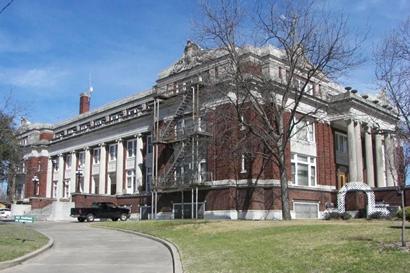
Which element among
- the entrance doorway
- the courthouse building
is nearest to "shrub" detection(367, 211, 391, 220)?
the courthouse building

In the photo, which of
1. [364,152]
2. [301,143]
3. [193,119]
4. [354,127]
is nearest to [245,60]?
[193,119]

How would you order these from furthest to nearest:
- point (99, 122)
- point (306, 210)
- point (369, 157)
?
1. point (99, 122)
2. point (369, 157)
3. point (306, 210)

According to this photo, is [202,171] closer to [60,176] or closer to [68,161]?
[68,161]

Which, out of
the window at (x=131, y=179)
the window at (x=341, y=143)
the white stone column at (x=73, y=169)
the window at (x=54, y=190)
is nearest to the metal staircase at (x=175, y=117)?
the window at (x=131, y=179)

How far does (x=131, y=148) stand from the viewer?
188 ft

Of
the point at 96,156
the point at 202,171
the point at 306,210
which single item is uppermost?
the point at 96,156

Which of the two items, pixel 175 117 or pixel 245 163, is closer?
pixel 245 163

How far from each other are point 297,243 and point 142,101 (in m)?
42.7

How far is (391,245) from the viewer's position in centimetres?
1447

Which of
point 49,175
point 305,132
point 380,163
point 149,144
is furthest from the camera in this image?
point 49,175

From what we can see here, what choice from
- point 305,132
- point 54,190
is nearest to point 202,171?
point 305,132

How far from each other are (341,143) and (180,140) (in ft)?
59.0

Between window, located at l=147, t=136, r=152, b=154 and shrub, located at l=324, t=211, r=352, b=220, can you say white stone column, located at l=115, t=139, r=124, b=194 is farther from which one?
shrub, located at l=324, t=211, r=352, b=220

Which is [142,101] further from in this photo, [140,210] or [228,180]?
[228,180]
